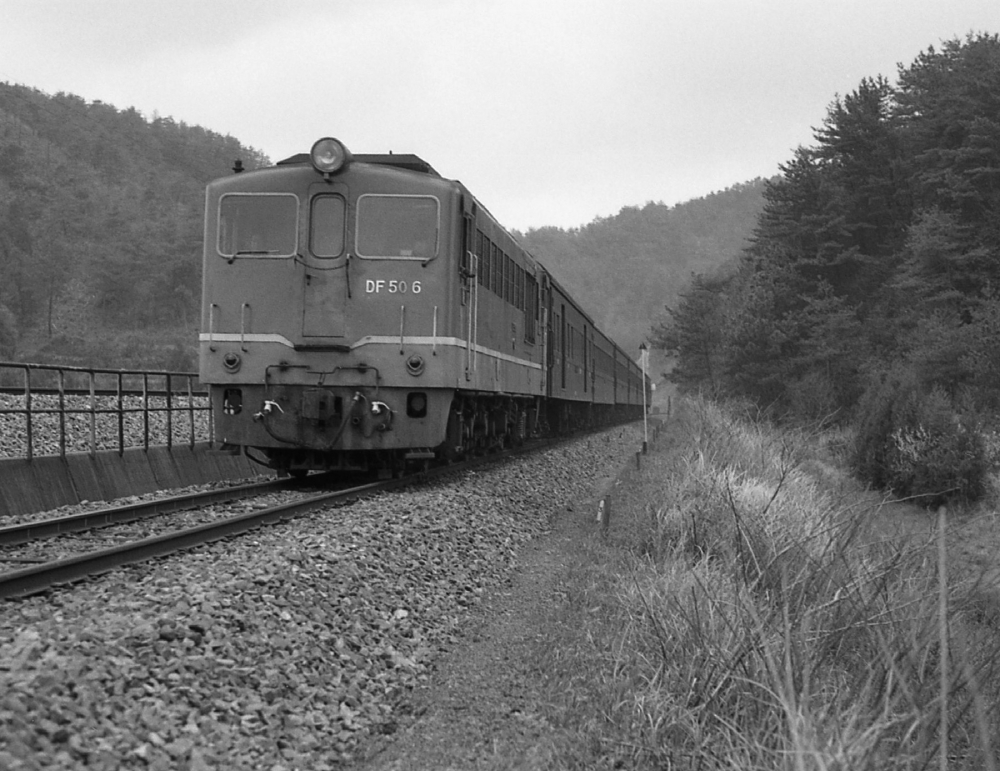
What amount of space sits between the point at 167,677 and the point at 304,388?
6.90m

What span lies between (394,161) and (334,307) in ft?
6.71

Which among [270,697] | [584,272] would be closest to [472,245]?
[270,697]

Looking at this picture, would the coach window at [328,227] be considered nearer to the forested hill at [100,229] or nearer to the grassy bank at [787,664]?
the grassy bank at [787,664]

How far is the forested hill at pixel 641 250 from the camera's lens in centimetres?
12344

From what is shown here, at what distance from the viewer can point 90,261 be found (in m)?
60.6

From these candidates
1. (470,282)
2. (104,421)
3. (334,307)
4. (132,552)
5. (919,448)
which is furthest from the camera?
(919,448)

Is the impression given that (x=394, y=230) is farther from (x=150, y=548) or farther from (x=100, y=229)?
(x=100, y=229)

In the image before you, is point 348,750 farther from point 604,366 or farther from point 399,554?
point 604,366

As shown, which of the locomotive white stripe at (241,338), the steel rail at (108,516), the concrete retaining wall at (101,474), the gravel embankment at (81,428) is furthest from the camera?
the gravel embankment at (81,428)

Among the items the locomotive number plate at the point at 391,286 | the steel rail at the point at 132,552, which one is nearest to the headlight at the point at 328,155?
the locomotive number plate at the point at 391,286

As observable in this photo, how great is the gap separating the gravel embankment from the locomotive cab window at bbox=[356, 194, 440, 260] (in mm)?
3595

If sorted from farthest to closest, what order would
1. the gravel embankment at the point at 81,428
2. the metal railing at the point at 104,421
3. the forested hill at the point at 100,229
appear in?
the forested hill at the point at 100,229 → the gravel embankment at the point at 81,428 → the metal railing at the point at 104,421

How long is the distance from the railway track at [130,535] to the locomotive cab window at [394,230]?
2506 mm

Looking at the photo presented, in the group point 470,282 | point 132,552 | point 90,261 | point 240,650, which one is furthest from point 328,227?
point 90,261
